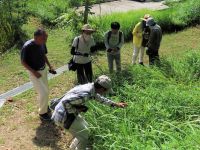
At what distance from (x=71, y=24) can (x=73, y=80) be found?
2.97 m

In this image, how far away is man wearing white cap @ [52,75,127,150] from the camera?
5.05 m

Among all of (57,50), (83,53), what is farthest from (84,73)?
(57,50)

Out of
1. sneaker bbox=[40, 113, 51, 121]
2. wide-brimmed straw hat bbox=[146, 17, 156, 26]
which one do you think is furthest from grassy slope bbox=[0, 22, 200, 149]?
wide-brimmed straw hat bbox=[146, 17, 156, 26]

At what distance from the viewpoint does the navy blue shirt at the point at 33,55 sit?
637 centimetres

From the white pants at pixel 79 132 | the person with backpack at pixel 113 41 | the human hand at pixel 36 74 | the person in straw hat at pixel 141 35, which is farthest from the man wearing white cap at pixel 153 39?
the white pants at pixel 79 132

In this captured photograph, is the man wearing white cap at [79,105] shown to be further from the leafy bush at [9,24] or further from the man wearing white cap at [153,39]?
the leafy bush at [9,24]

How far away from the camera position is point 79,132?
545cm

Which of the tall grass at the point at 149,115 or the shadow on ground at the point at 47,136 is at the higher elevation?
the tall grass at the point at 149,115

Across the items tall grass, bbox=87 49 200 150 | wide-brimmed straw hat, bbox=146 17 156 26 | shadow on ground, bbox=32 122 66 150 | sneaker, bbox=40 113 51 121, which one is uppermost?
wide-brimmed straw hat, bbox=146 17 156 26

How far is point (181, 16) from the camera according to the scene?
565 inches

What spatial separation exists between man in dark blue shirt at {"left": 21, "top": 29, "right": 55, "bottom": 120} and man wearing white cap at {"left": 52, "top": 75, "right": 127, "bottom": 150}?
1175 mm

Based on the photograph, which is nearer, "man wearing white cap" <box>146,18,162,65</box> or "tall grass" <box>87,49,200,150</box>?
"tall grass" <box>87,49,200,150</box>

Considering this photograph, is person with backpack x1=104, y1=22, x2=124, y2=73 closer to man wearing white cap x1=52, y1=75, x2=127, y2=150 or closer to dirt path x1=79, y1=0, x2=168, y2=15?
man wearing white cap x1=52, y1=75, x2=127, y2=150

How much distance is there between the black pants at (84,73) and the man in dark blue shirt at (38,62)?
→ 1.07 m
